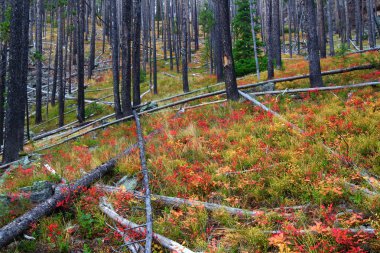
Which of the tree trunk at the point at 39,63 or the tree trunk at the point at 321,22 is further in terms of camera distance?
the tree trunk at the point at 39,63

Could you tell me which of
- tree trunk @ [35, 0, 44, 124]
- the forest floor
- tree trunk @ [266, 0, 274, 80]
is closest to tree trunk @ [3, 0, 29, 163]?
the forest floor

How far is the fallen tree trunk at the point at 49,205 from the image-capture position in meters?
4.39

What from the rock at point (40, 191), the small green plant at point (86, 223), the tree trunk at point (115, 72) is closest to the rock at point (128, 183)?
the small green plant at point (86, 223)

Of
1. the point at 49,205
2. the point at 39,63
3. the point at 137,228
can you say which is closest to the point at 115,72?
the point at 49,205

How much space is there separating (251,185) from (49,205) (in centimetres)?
356

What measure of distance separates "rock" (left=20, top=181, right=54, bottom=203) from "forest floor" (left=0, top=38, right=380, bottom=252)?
195mm

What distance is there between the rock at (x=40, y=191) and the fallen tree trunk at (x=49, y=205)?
0.14 meters

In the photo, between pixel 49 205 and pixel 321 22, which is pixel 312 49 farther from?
pixel 321 22

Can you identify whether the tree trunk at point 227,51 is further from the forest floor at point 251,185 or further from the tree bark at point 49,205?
the tree bark at point 49,205

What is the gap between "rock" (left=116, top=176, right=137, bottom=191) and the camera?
5.94 meters

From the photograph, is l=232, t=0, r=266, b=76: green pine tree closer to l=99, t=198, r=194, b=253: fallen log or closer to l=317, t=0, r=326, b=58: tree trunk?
l=317, t=0, r=326, b=58: tree trunk

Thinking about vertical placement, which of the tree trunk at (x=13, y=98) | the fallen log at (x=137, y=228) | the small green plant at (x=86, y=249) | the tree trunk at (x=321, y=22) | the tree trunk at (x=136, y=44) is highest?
the tree trunk at (x=321, y=22)

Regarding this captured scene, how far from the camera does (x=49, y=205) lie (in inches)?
203

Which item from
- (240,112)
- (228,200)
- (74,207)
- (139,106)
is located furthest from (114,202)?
(139,106)
